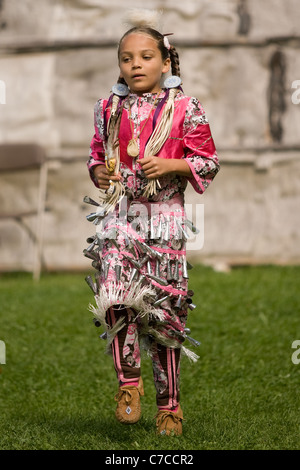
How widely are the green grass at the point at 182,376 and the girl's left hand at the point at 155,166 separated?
49.9 inches

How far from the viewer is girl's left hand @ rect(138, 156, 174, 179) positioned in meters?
4.02

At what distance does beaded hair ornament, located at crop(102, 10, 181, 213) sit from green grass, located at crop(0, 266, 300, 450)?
46.9 inches

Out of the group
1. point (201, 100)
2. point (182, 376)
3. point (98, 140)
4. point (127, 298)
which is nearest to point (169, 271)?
point (127, 298)

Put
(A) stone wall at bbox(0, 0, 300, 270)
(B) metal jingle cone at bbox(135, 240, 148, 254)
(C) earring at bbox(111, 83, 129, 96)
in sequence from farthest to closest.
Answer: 1. (A) stone wall at bbox(0, 0, 300, 270)
2. (C) earring at bbox(111, 83, 129, 96)
3. (B) metal jingle cone at bbox(135, 240, 148, 254)

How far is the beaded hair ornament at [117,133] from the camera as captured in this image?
13.5ft

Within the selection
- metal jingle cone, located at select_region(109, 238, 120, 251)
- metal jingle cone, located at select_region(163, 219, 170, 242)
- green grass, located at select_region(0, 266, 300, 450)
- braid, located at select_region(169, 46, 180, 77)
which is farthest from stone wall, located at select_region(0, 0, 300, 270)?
metal jingle cone, located at select_region(109, 238, 120, 251)

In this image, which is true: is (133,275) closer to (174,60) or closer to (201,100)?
(174,60)

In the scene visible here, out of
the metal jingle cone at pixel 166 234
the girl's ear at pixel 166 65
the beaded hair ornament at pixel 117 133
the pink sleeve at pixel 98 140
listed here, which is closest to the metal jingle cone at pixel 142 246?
the metal jingle cone at pixel 166 234

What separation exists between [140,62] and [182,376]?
2482 mm

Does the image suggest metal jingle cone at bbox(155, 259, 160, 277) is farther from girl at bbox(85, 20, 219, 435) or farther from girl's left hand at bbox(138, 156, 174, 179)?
girl's left hand at bbox(138, 156, 174, 179)

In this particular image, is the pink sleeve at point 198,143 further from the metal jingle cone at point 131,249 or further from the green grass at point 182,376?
the green grass at point 182,376

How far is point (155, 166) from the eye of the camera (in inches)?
158

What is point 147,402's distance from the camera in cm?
528

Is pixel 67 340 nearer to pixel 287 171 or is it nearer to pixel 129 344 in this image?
pixel 129 344
